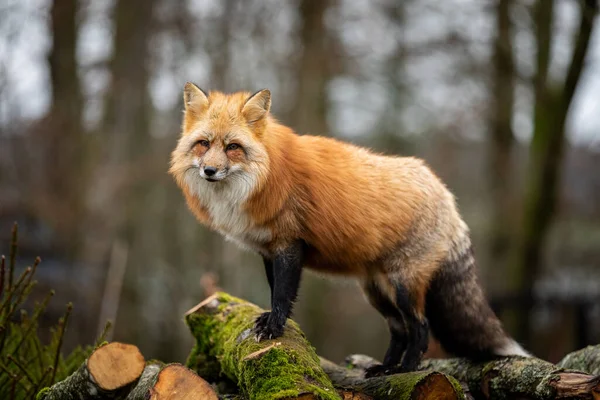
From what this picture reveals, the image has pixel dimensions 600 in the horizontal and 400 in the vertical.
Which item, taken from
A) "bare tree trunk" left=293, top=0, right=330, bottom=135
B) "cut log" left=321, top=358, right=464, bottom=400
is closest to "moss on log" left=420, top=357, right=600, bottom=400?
"cut log" left=321, top=358, right=464, bottom=400

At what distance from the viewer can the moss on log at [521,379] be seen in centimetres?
436

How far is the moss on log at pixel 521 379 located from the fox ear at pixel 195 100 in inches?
135

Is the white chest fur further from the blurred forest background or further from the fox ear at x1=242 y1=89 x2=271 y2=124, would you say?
the blurred forest background

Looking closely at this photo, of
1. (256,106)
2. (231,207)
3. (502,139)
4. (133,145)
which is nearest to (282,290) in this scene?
(231,207)

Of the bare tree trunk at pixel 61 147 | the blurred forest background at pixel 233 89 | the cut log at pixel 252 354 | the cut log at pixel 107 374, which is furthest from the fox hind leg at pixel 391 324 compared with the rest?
the bare tree trunk at pixel 61 147

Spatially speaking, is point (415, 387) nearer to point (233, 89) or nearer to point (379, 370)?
point (379, 370)

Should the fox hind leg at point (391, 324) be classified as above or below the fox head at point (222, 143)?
below

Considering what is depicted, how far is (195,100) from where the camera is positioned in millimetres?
5562

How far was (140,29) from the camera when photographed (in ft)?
48.6

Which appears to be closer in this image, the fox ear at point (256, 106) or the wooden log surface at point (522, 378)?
the wooden log surface at point (522, 378)

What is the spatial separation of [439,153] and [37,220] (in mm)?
12343

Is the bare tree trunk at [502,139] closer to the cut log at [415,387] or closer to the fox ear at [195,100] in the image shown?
the fox ear at [195,100]

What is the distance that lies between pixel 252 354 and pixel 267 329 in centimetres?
45

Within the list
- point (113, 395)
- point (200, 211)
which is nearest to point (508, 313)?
point (200, 211)
